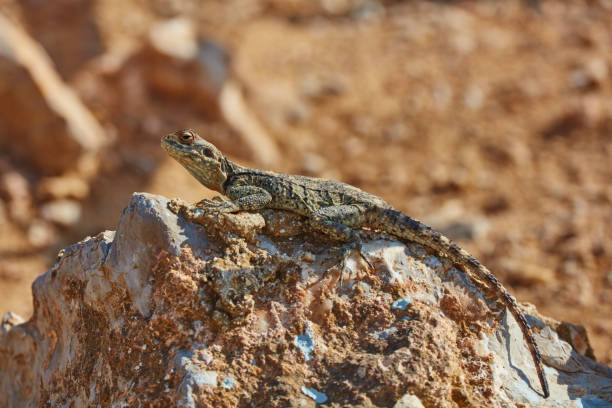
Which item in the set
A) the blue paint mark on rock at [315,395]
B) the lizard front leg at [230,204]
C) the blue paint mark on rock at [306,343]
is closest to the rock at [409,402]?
the blue paint mark on rock at [315,395]

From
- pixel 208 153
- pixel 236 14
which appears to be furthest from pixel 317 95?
pixel 208 153

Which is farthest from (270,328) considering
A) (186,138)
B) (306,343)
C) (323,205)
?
(186,138)

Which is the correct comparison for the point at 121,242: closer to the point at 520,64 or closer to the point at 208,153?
the point at 208,153

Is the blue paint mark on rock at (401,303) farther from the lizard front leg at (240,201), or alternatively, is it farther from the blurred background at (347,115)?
the blurred background at (347,115)

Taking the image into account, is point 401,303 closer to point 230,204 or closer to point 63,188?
point 230,204

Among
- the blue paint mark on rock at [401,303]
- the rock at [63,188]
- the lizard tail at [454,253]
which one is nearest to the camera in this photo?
the blue paint mark on rock at [401,303]

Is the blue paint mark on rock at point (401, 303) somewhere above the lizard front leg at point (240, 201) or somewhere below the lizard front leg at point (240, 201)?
below

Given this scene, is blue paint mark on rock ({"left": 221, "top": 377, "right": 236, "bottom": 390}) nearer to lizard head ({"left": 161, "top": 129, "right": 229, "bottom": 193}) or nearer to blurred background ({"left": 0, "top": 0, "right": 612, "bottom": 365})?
lizard head ({"left": 161, "top": 129, "right": 229, "bottom": 193})
